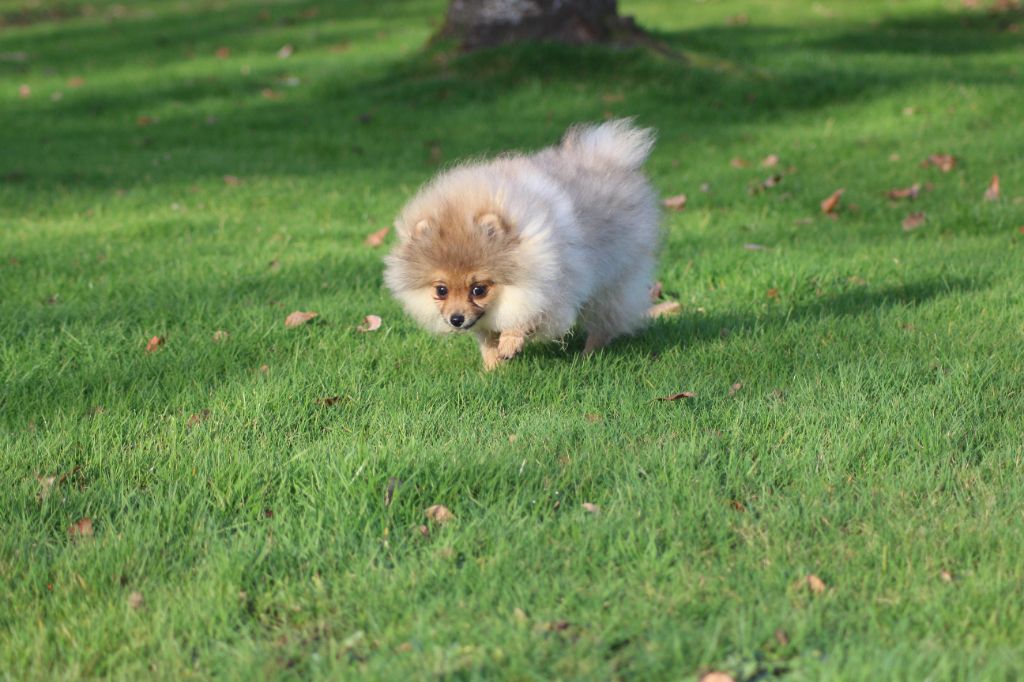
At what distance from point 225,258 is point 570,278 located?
3.41m

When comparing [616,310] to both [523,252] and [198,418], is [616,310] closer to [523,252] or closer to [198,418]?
[523,252]

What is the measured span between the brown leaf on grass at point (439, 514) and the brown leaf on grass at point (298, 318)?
247 centimetres

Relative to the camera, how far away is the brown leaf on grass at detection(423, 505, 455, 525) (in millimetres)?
3820

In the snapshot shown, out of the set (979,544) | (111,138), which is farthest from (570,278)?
(111,138)

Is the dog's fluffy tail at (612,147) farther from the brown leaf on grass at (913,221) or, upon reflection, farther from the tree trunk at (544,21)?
the tree trunk at (544,21)

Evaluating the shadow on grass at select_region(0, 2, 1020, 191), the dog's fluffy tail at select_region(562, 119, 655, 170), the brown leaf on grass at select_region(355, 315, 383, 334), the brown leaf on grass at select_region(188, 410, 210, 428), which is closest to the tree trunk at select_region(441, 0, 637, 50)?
the shadow on grass at select_region(0, 2, 1020, 191)

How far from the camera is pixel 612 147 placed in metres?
5.78

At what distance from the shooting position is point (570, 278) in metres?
5.01

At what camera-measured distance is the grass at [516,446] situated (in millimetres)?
3168

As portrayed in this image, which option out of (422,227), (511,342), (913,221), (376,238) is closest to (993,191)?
(913,221)

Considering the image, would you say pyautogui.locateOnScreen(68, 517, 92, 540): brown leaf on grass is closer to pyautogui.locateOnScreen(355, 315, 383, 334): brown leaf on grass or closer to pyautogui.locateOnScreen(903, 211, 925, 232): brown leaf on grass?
pyautogui.locateOnScreen(355, 315, 383, 334): brown leaf on grass

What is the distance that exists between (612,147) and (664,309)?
1135 millimetres

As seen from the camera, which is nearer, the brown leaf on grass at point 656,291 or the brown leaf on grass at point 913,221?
the brown leaf on grass at point 656,291

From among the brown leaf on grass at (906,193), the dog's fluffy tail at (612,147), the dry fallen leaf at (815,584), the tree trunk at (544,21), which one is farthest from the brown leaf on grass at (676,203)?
the dry fallen leaf at (815,584)
